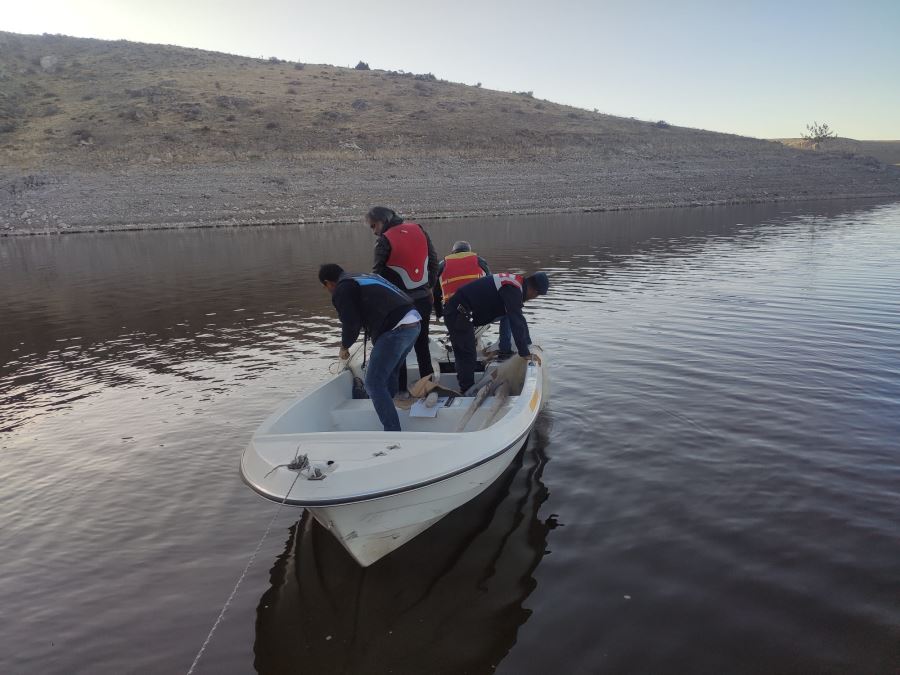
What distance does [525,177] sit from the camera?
165 ft

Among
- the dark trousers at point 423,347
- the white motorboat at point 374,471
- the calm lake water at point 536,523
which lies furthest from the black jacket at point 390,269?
A: the calm lake water at point 536,523

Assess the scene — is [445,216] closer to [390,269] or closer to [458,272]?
[458,272]

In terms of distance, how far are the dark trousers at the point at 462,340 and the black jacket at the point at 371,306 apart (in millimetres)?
1504

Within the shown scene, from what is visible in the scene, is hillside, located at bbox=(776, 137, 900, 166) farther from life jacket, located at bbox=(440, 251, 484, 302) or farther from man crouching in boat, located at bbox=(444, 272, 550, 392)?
man crouching in boat, located at bbox=(444, 272, 550, 392)

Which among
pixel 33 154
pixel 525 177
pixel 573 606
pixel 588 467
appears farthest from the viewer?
pixel 525 177

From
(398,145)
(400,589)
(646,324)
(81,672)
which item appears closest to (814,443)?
(400,589)

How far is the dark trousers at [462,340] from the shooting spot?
6.92m

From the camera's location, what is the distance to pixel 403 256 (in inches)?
261

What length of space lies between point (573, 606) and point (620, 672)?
0.57 m

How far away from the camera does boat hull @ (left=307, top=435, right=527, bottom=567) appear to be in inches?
161

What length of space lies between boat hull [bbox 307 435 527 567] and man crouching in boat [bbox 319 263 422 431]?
1.10 meters

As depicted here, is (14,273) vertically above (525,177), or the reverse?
(525,177)

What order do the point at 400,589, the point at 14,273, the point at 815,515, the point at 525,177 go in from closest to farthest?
the point at 400,589
the point at 815,515
the point at 14,273
the point at 525,177

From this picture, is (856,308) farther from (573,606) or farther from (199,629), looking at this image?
(199,629)
